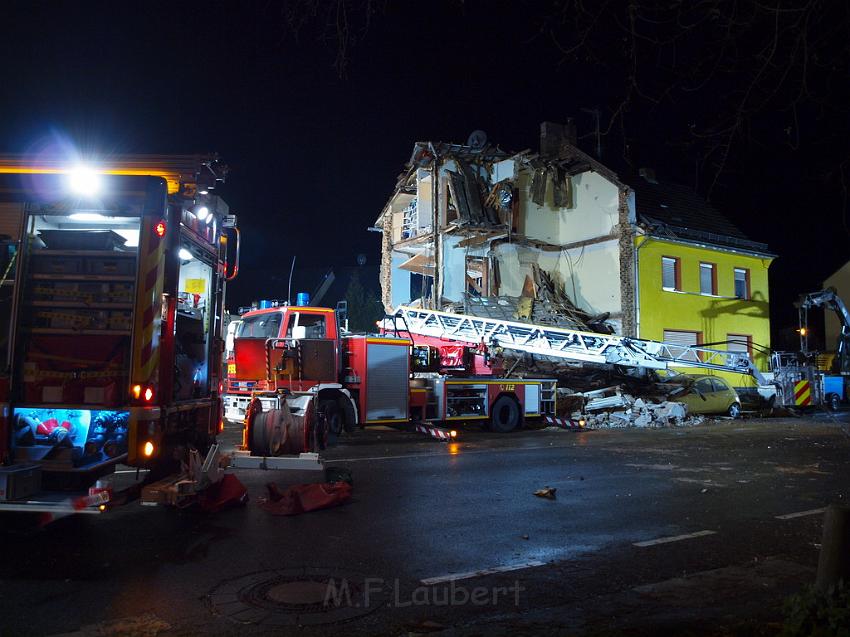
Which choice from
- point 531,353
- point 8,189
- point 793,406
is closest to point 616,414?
point 531,353

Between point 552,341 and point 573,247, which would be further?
point 573,247

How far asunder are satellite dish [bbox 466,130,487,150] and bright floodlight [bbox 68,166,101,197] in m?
24.3

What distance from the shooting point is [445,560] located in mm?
5488

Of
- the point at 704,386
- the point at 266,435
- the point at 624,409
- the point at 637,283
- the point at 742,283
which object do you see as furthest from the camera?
the point at 742,283

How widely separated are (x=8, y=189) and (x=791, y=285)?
46.5 meters

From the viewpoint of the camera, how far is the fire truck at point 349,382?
9125 mm

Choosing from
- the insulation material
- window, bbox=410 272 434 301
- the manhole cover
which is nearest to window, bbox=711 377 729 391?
the insulation material

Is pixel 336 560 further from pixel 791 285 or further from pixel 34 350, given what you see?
pixel 791 285

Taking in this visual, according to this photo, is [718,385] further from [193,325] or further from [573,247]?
[193,325]

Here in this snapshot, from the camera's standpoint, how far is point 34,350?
19.6ft

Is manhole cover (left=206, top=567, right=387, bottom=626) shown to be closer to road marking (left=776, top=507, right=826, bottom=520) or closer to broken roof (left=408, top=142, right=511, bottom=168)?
road marking (left=776, top=507, right=826, bottom=520)

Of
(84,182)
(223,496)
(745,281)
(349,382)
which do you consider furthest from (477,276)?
(84,182)

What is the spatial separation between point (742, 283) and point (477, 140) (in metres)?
13.3

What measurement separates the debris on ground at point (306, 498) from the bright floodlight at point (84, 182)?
3.53 m
